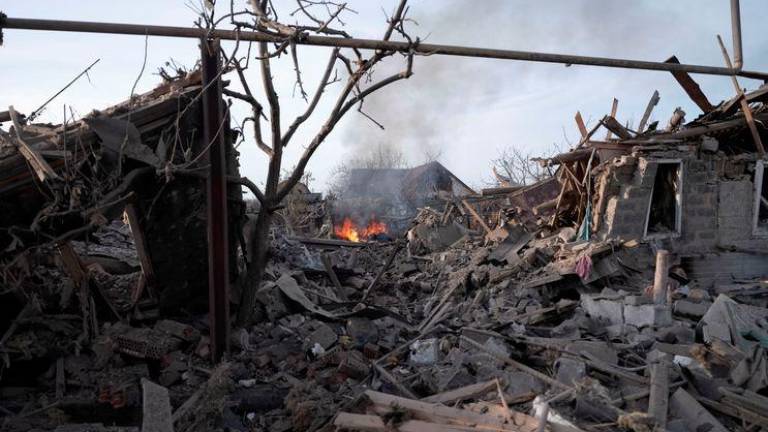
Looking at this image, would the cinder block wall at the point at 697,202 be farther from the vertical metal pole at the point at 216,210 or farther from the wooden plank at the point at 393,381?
the vertical metal pole at the point at 216,210

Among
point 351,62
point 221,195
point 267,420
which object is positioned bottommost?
point 267,420

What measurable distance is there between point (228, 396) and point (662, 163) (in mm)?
9537

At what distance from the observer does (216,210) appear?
708cm

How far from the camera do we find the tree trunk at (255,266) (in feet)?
26.1

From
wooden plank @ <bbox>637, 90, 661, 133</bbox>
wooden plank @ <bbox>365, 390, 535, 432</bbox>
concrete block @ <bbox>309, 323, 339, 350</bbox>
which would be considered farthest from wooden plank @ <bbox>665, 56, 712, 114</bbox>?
wooden plank @ <bbox>365, 390, 535, 432</bbox>

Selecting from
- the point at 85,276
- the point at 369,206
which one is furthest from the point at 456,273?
the point at 369,206

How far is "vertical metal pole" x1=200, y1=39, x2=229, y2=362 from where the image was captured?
7039 millimetres

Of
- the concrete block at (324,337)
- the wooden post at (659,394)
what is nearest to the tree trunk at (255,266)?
the concrete block at (324,337)

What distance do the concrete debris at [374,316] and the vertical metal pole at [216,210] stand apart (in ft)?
0.62

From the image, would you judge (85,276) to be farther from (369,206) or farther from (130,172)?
(369,206)

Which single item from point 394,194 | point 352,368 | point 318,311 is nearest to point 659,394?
point 352,368

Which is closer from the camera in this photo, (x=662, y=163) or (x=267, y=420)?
(x=267, y=420)

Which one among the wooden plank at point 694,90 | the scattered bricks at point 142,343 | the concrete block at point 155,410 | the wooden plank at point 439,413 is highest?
the wooden plank at point 694,90

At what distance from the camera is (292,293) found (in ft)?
31.0
